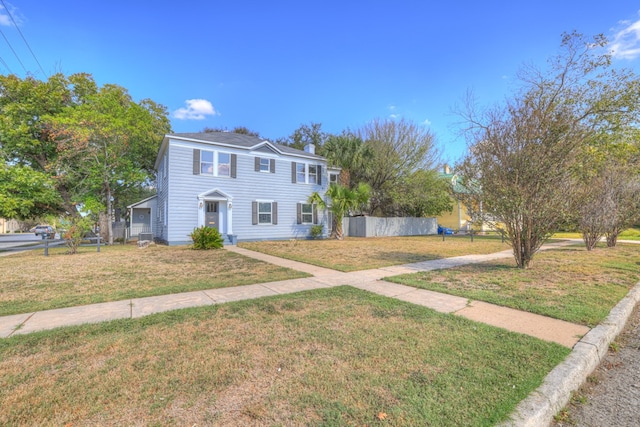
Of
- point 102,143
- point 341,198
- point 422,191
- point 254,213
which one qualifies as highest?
point 102,143

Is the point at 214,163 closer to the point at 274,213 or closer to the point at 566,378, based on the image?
the point at 274,213

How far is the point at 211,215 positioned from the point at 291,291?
1121cm

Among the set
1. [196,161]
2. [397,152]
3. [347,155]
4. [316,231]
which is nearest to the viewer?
[196,161]

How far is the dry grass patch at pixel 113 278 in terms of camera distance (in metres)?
4.80

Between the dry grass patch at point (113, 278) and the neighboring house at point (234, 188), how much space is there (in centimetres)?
550

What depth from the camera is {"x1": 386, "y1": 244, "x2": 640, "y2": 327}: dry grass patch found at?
4137mm

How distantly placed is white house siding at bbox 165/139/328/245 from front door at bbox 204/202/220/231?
11.9 inches

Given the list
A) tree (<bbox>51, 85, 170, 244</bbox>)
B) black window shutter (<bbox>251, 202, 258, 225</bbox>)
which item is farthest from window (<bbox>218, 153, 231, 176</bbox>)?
tree (<bbox>51, 85, 170, 244</bbox>)

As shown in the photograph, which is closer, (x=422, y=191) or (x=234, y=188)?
Answer: (x=234, y=188)

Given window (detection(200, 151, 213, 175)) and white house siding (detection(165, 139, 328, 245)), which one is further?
window (detection(200, 151, 213, 175))

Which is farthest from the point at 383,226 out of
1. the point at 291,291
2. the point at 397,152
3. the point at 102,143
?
the point at 102,143

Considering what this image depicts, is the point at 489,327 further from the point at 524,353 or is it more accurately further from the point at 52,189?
the point at 52,189

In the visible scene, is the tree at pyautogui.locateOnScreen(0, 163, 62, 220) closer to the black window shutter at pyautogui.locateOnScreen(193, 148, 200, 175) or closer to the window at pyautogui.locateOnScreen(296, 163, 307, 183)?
the black window shutter at pyautogui.locateOnScreen(193, 148, 200, 175)

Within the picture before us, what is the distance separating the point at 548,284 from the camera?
18.4 feet
